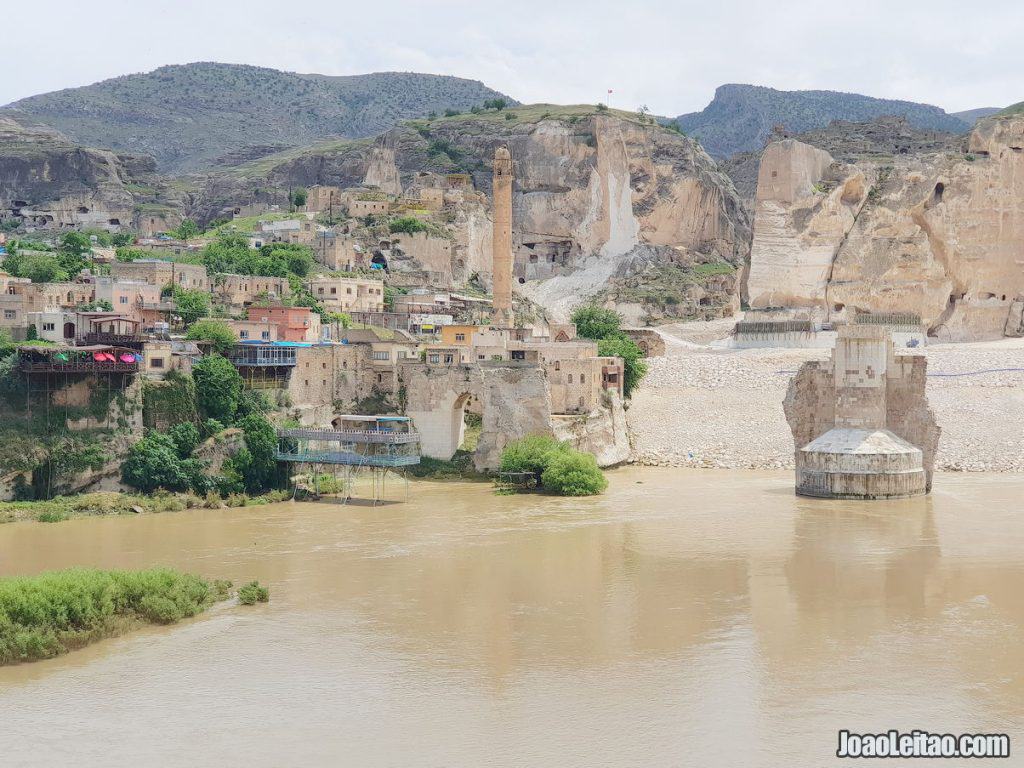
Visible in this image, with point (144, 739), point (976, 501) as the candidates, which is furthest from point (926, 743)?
point (976, 501)

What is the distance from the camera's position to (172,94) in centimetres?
13500

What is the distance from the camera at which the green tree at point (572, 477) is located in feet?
104

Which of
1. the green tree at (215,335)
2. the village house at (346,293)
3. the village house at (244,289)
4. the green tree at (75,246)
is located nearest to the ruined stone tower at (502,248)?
the village house at (346,293)

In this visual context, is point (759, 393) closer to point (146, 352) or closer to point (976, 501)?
point (976, 501)

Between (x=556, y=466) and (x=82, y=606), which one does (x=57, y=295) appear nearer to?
(x=556, y=466)

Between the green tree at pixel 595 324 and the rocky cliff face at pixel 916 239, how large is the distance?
8.69 meters

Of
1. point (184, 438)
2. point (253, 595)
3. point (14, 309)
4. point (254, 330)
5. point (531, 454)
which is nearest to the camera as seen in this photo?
point (253, 595)

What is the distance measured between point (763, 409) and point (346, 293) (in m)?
18.0

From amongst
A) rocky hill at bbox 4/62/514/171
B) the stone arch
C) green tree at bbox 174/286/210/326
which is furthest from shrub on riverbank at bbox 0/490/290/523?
rocky hill at bbox 4/62/514/171

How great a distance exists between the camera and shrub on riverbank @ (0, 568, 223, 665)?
17141 mm

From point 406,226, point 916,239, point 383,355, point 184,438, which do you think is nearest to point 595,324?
point 406,226

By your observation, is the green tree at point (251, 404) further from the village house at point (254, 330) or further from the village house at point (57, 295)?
the village house at point (57, 295)

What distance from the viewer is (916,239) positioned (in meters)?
58.7

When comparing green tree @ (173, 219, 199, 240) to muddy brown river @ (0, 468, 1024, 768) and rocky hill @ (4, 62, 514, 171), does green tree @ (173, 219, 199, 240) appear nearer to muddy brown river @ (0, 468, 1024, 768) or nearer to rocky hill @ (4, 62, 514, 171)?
muddy brown river @ (0, 468, 1024, 768)
